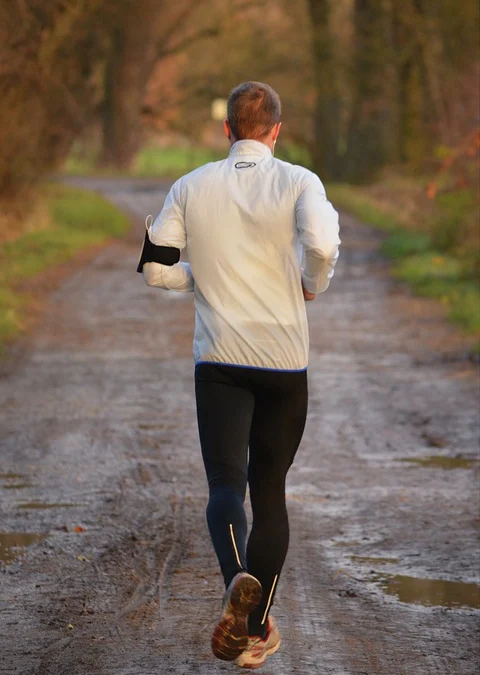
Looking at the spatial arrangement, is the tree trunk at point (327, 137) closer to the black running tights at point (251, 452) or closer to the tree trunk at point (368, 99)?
the tree trunk at point (368, 99)

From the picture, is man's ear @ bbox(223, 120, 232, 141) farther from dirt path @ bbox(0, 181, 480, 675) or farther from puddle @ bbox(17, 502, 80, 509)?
puddle @ bbox(17, 502, 80, 509)

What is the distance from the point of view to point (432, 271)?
18.0 metres

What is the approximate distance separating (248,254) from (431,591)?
1.93 m

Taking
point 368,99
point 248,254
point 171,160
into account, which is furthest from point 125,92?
point 248,254

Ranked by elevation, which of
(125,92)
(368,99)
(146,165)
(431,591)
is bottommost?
(431,591)

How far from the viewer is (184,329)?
13.6 meters

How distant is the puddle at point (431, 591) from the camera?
5.52 metres

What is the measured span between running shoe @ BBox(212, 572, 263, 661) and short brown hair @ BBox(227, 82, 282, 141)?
1439 millimetres

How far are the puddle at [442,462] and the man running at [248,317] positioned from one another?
140 inches

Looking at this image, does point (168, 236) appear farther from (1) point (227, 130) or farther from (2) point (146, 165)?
(2) point (146, 165)

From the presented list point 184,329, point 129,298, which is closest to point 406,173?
point 129,298

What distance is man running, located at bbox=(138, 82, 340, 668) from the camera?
14.6ft

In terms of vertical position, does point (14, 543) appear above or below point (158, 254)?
below

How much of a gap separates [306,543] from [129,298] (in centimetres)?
999
